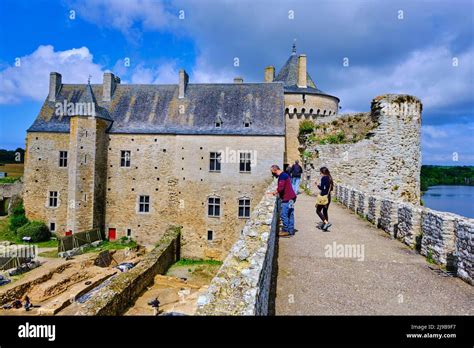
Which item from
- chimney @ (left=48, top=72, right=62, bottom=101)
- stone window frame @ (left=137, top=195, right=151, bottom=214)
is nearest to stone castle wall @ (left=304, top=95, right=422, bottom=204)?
stone window frame @ (left=137, top=195, right=151, bottom=214)

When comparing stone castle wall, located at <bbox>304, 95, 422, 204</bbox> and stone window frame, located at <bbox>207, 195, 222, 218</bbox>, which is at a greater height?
stone castle wall, located at <bbox>304, 95, 422, 204</bbox>

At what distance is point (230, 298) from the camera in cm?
308

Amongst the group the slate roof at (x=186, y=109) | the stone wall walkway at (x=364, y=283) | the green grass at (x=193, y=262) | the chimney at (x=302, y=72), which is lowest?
the green grass at (x=193, y=262)

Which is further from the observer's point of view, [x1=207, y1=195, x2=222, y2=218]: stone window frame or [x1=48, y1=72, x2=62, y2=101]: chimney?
[x1=48, y1=72, x2=62, y2=101]: chimney

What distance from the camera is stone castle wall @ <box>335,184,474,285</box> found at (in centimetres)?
527

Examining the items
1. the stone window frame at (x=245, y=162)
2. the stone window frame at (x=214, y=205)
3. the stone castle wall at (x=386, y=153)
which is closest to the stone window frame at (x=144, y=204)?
the stone window frame at (x=214, y=205)

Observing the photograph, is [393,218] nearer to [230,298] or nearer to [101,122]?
[230,298]

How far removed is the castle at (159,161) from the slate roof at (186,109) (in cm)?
8

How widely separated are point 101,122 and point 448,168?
69349 mm

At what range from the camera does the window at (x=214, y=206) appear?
21.4 metres

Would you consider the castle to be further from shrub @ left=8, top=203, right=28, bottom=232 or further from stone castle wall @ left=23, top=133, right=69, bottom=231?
shrub @ left=8, top=203, right=28, bottom=232

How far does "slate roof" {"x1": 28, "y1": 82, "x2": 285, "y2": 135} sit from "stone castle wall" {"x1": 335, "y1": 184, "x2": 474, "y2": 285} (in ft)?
40.2

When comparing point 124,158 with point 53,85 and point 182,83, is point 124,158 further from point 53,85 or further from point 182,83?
point 53,85

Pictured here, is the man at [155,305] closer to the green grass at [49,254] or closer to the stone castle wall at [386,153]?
the green grass at [49,254]
